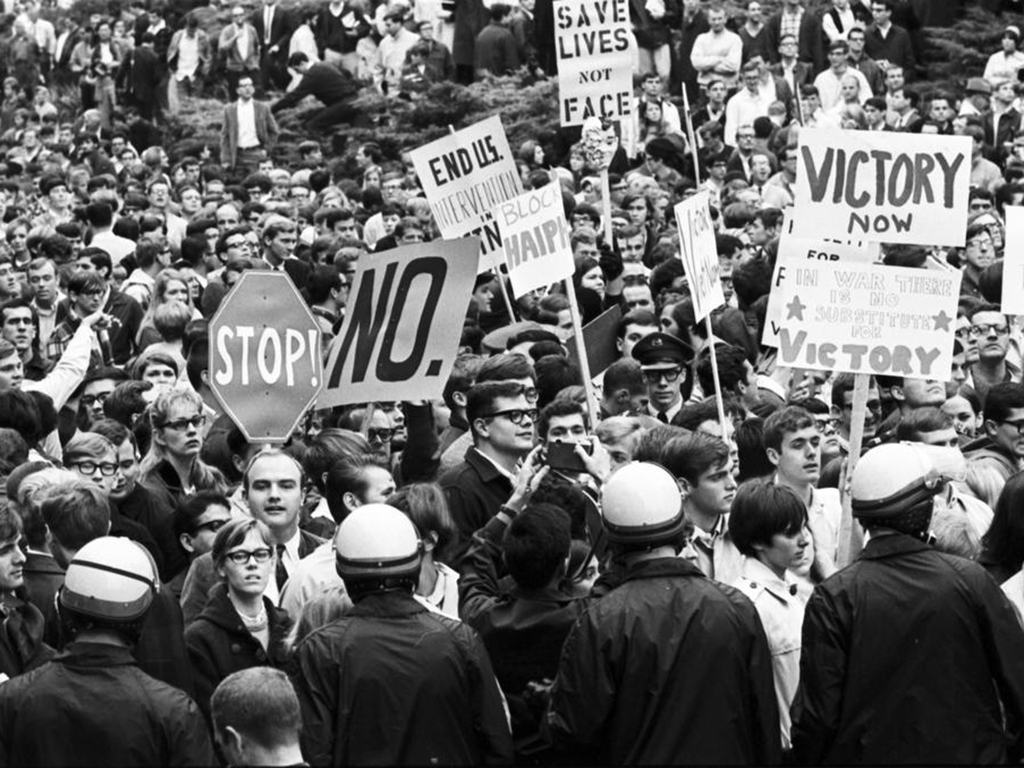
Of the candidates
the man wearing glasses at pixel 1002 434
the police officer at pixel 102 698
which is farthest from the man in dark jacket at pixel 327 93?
the police officer at pixel 102 698

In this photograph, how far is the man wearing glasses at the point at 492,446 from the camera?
9.74 meters

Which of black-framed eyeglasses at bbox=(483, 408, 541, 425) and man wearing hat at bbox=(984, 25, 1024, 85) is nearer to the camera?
black-framed eyeglasses at bbox=(483, 408, 541, 425)

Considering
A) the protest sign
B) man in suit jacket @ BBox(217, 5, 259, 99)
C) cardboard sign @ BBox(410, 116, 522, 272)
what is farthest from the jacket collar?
man in suit jacket @ BBox(217, 5, 259, 99)

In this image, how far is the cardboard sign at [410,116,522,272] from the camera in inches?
572

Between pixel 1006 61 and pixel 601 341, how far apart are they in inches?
549

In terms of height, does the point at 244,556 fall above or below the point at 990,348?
above

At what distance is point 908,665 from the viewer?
718 cm

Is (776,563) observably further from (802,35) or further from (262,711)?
(802,35)

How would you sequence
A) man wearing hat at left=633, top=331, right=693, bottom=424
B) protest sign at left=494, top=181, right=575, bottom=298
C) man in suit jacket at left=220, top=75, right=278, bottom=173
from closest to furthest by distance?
man wearing hat at left=633, top=331, right=693, bottom=424 < protest sign at left=494, top=181, right=575, bottom=298 < man in suit jacket at left=220, top=75, right=278, bottom=173

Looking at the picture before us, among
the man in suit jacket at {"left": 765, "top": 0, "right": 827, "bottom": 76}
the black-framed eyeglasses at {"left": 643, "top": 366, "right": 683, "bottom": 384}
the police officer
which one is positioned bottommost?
the man in suit jacket at {"left": 765, "top": 0, "right": 827, "bottom": 76}

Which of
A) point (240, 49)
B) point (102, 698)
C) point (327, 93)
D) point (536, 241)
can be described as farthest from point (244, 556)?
point (240, 49)

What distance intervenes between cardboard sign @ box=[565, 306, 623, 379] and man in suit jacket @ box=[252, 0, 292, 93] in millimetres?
20929

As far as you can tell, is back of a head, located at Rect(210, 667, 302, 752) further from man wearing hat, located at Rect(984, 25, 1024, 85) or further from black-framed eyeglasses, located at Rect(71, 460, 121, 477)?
man wearing hat, located at Rect(984, 25, 1024, 85)

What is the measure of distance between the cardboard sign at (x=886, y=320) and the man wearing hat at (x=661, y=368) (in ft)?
8.16
